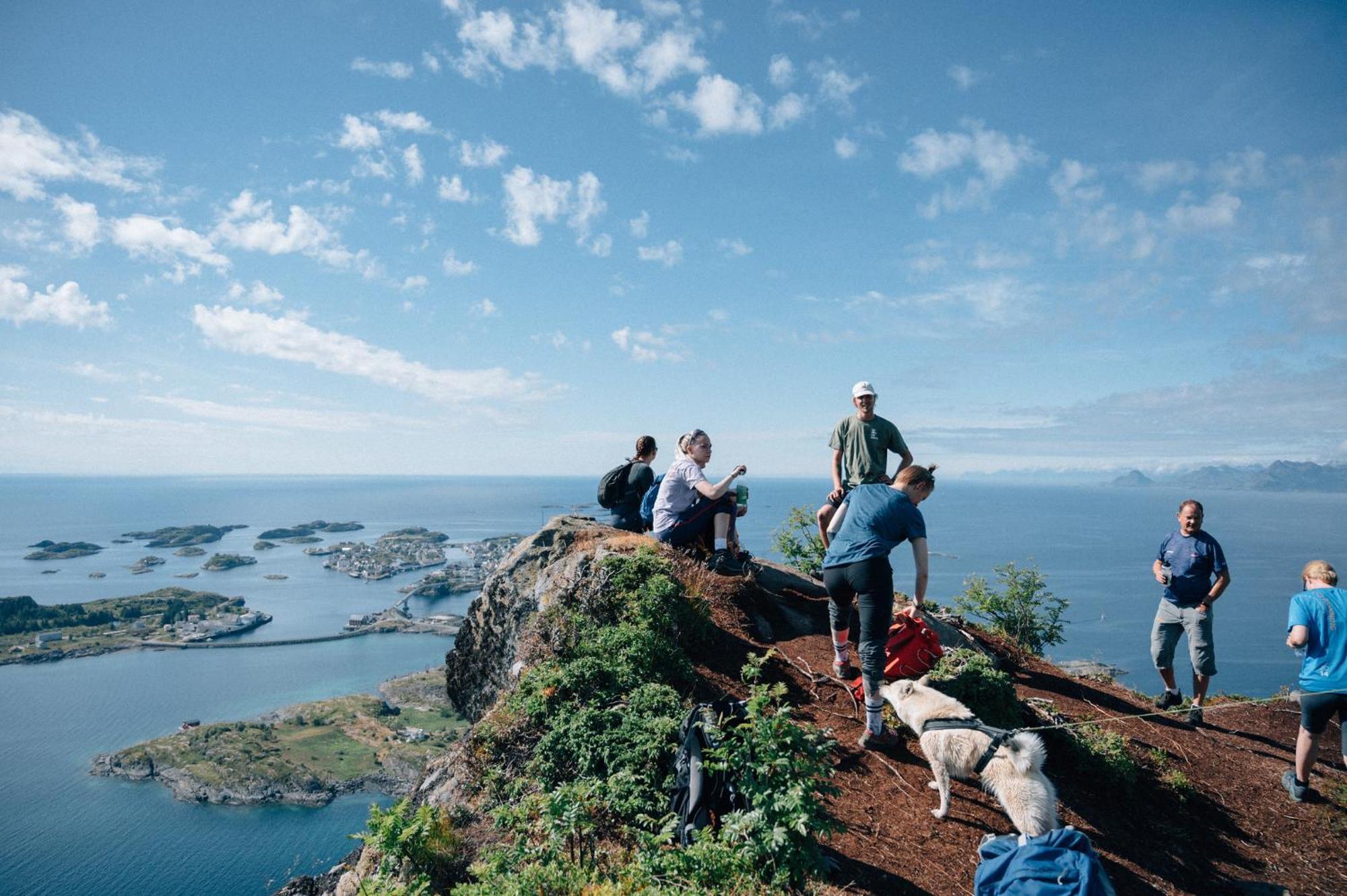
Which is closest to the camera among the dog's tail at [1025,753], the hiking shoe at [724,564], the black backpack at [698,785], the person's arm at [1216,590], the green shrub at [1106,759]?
the black backpack at [698,785]

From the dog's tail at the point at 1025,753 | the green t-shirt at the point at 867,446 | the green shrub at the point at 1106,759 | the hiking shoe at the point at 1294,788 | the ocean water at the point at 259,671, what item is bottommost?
the ocean water at the point at 259,671

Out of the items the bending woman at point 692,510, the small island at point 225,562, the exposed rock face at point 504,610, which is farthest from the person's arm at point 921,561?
the small island at point 225,562

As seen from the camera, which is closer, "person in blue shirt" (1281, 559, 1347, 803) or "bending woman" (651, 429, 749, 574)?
"person in blue shirt" (1281, 559, 1347, 803)

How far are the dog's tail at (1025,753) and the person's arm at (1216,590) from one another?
5.09m

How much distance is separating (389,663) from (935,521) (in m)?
111

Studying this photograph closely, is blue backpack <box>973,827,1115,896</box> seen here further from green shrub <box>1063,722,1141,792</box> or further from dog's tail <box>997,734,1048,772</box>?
green shrub <box>1063,722,1141,792</box>

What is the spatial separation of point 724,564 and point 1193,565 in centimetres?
595

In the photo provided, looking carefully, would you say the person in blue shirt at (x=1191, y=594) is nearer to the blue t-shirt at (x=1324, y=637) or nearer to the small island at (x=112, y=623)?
the blue t-shirt at (x=1324, y=637)

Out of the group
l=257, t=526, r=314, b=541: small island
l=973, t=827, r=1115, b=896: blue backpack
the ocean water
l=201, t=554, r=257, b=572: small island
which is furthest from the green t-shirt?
l=257, t=526, r=314, b=541: small island

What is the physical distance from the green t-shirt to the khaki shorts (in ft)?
12.6

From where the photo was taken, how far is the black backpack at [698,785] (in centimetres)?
390

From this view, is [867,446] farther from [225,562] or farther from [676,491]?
[225,562]

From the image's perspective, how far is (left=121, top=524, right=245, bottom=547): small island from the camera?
13638 cm

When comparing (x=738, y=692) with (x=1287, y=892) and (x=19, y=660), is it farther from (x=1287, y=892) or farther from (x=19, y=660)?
(x=19, y=660)
